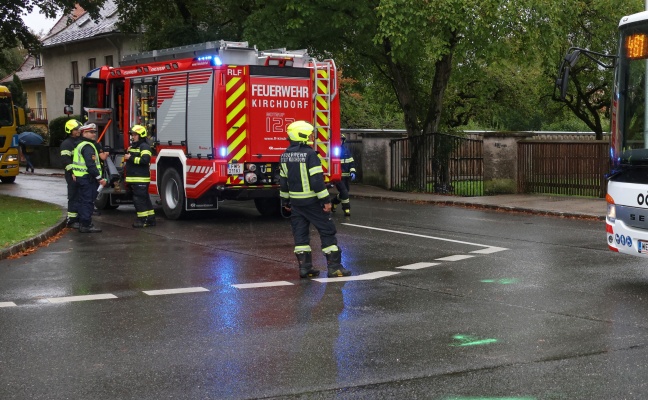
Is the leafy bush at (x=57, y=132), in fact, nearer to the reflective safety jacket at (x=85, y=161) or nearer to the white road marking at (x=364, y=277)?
the reflective safety jacket at (x=85, y=161)

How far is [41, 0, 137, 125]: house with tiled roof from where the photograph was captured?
46312 mm

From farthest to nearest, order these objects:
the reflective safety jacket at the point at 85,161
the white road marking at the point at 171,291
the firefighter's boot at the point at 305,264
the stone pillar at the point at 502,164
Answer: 1. the stone pillar at the point at 502,164
2. the reflective safety jacket at the point at 85,161
3. the firefighter's boot at the point at 305,264
4. the white road marking at the point at 171,291

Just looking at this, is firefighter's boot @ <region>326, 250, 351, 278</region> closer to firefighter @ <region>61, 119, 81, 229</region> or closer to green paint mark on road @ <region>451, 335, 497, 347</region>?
green paint mark on road @ <region>451, 335, 497, 347</region>

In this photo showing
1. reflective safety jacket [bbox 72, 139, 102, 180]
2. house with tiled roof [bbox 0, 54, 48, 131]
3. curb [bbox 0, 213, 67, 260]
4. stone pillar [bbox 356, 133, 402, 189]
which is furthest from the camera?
house with tiled roof [bbox 0, 54, 48, 131]

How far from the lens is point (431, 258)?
39.2ft

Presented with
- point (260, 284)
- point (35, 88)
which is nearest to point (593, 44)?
point (260, 284)

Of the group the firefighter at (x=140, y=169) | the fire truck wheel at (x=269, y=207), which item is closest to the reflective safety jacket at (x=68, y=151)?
the firefighter at (x=140, y=169)

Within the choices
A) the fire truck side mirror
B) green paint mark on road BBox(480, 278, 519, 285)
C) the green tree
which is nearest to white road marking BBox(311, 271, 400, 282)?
green paint mark on road BBox(480, 278, 519, 285)

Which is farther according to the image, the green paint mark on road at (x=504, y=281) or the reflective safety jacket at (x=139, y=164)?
the reflective safety jacket at (x=139, y=164)

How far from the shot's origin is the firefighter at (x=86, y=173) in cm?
1509

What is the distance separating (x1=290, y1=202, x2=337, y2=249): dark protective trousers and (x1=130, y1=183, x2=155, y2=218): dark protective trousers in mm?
5935

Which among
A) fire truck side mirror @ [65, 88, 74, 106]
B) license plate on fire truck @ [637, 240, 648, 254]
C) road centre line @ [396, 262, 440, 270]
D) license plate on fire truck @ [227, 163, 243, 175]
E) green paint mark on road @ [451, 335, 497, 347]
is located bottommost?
green paint mark on road @ [451, 335, 497, 347]

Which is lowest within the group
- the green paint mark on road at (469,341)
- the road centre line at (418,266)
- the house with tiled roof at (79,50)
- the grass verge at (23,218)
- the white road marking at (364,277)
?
the green paint mark on road at (469,341)

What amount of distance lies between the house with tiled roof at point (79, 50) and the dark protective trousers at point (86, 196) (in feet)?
97.2
